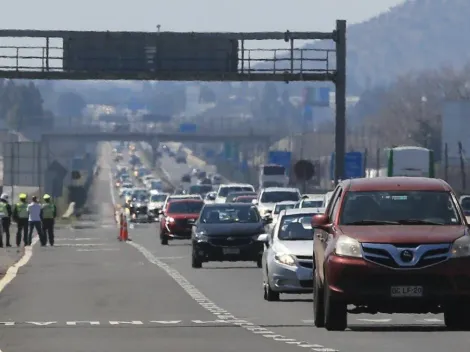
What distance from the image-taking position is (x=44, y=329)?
73.9 feet

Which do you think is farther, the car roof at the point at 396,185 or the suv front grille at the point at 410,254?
the car roof at the point at 396,185

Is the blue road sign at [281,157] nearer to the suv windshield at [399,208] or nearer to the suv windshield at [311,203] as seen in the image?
the suv windshield at [311,203]

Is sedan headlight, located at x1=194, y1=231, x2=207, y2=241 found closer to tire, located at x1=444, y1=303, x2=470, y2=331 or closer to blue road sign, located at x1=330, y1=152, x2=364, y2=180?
tire, located at x1=444, y1=303, x2=470, y2=331

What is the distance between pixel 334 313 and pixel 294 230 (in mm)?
8824

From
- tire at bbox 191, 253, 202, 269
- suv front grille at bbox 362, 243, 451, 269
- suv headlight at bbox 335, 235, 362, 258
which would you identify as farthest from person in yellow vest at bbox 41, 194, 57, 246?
suv front grille at bbox 362, 243, 451, 269

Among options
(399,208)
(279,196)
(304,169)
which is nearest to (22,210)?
(279,196)

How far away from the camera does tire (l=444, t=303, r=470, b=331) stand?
69.0ft

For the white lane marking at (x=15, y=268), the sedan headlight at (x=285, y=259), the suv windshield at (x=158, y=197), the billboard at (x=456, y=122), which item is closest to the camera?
the sedan headlight at (x=285, y=259)

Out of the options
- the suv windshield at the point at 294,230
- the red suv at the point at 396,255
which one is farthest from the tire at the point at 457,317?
the suv windshield at the point at 294,230

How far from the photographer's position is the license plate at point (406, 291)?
66.8 ft

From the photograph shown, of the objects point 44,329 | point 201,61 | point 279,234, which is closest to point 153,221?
point 201,61

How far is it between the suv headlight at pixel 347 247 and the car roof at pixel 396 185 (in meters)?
1.16

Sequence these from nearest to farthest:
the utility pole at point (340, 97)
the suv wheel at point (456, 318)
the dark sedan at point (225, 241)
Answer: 1. the suv wheel at point (456, 318)
2. the dark sedan at point (225, 241)
3. the utility pole at point (340, 97)

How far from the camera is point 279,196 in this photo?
221ft
